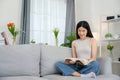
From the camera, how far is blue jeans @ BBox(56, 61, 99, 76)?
2.10 m

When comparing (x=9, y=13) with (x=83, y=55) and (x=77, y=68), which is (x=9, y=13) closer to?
(x=83, y=55)

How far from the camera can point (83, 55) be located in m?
2.42

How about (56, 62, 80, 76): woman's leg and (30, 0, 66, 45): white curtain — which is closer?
A: (56, 62, 80, 76): woman's leg

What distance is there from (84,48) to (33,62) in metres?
0.69

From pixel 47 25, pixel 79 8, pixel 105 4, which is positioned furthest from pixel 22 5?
pixel 105 4

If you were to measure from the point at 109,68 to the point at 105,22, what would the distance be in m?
1.92

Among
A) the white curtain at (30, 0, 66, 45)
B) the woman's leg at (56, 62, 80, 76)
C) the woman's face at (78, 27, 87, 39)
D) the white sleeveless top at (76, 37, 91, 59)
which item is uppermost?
the white curtain at (30, 0, 66, 45)

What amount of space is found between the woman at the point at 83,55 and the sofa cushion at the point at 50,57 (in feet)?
0.28

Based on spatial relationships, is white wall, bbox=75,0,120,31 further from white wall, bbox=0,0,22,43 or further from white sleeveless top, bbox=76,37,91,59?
white sleeveless top, bbox=76,37,91,59

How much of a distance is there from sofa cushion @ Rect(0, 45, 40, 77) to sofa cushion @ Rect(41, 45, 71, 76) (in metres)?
0.08

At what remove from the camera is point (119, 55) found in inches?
149

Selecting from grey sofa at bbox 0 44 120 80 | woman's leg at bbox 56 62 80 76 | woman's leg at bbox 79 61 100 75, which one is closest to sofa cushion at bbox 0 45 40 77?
grey sofa at bbox 0 44 120 80

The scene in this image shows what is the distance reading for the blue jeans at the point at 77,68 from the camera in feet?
6.90

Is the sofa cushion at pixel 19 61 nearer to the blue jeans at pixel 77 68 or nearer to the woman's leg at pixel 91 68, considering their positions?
the blue jeans at pixel 77 68
